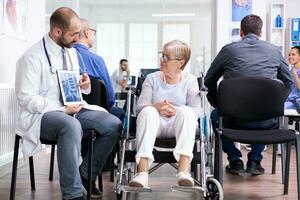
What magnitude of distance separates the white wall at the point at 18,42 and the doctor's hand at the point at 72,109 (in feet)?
4.37

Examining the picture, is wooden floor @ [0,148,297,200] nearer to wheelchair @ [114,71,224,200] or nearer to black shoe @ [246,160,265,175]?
black shoe @ [246,160,265,175]

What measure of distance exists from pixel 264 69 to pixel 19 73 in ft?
5.66

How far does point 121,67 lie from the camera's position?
786 centimetres

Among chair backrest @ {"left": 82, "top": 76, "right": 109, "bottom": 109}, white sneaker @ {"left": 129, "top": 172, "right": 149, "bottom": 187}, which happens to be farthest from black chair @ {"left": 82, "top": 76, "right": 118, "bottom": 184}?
white sneaker @ {"left": 129, "top": 172, "right": 149, "bottom": 187}

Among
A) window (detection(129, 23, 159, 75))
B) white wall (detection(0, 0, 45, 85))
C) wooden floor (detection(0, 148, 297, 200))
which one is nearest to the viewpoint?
wooden floor (detection(0, 148, 297, 200))

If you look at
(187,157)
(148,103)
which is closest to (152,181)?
(148,103)

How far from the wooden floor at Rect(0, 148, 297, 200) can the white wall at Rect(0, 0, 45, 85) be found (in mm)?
835

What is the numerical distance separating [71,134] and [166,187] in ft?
3.87

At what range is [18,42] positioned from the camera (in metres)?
4.00

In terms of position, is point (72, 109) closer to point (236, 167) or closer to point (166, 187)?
point (166, 187)

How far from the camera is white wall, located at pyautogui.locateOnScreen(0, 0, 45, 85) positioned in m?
3.65

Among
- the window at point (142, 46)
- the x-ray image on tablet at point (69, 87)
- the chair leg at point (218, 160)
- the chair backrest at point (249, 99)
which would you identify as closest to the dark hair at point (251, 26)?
the chair backrest at point (249, 99)

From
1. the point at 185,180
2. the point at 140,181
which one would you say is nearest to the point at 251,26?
the point at 185,180

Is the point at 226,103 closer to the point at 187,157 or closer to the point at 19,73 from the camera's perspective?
the point at 187,157
